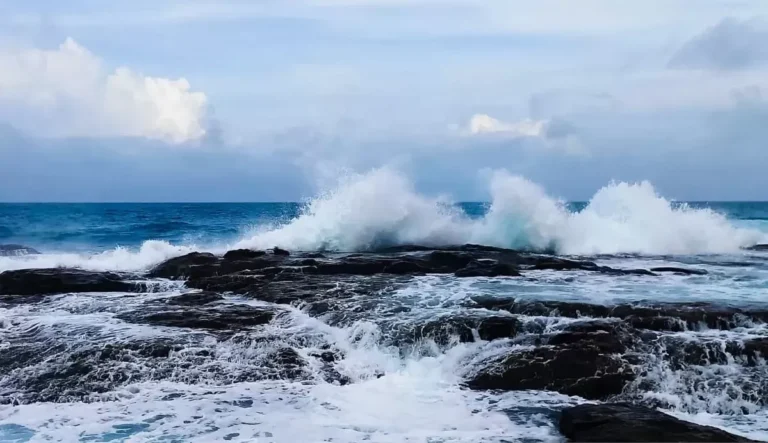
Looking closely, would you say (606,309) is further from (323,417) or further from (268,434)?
(268,434)

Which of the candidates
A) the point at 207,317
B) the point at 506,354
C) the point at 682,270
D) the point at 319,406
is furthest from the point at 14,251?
the point at 682,270

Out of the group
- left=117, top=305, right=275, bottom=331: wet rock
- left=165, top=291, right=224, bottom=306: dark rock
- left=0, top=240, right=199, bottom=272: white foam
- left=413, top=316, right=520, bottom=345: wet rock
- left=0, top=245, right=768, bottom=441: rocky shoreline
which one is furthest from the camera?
left=0, top=240, right=199, bottom=272: white foam

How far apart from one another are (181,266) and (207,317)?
5091 mm

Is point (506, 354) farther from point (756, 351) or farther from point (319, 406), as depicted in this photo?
point (756, 351)

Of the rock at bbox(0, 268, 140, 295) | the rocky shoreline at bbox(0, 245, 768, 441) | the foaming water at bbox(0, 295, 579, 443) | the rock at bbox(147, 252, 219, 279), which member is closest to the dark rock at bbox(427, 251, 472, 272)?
the rocky shoreline at bbox(0, 245, 768, 441)

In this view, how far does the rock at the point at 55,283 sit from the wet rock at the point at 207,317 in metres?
2.82

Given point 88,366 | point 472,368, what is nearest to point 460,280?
point 472,368

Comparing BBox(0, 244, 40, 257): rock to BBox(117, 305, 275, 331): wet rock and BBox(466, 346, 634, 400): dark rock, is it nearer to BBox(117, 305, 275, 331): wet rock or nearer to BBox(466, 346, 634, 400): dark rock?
BBox(117, 305, 275, 331): wet rock

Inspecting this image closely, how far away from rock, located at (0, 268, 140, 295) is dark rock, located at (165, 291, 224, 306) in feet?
7.01

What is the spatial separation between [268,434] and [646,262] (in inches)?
619

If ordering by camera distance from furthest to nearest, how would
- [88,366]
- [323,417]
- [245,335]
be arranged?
[245,335] < [88,366] < [323,417]

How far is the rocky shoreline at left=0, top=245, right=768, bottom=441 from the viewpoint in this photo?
8.40 m

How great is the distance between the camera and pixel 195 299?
12.8 metres

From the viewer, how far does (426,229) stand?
23.7 metres
